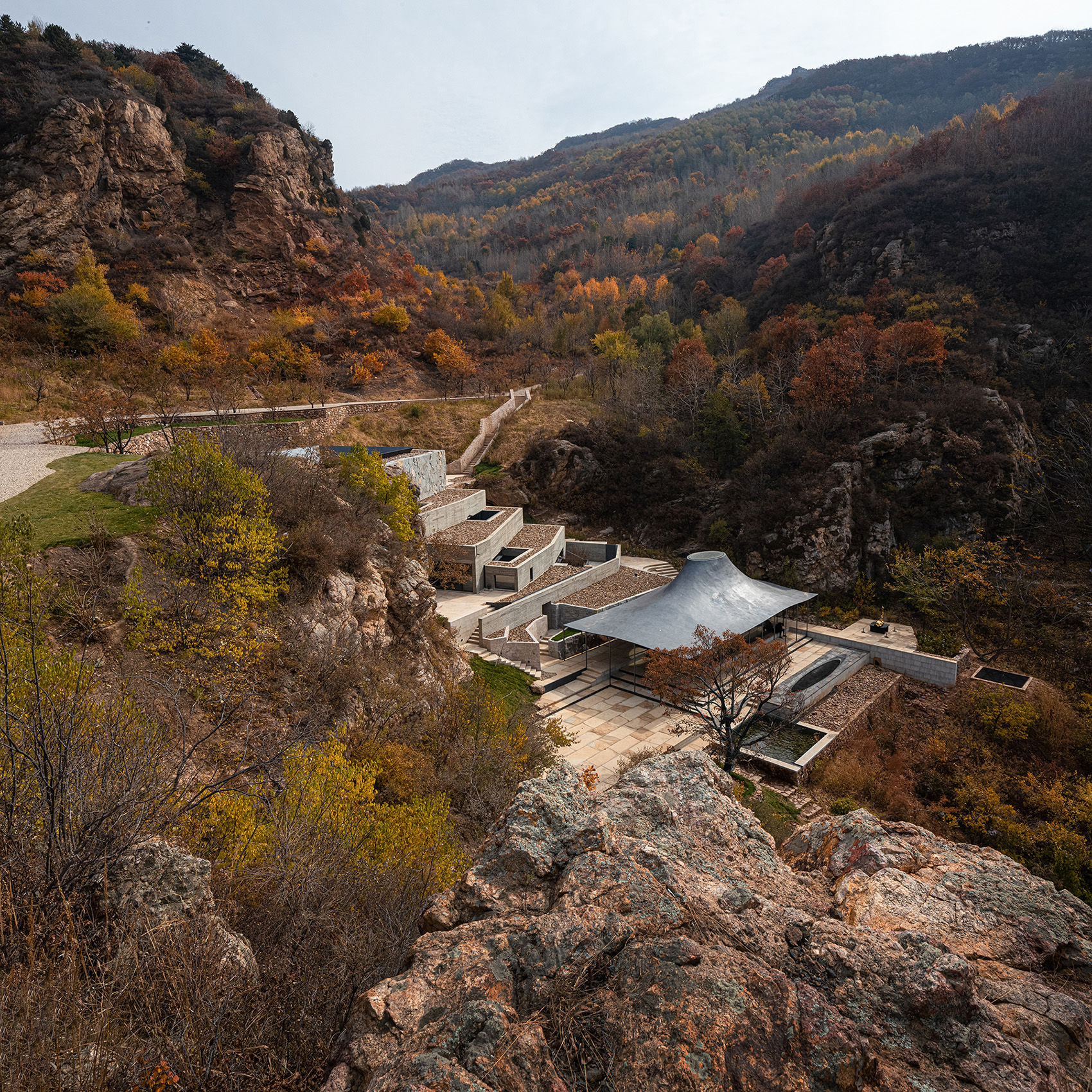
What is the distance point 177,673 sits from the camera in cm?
803

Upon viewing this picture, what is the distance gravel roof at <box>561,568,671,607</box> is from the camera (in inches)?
890

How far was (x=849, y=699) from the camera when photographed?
17.6 m

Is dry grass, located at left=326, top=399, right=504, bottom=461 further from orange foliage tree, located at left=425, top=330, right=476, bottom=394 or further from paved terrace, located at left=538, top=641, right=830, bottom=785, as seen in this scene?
paved terrace, located at left=538, top=641, right=830, bottom=785

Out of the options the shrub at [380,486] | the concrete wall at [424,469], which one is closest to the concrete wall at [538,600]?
the shrub at [380,486]

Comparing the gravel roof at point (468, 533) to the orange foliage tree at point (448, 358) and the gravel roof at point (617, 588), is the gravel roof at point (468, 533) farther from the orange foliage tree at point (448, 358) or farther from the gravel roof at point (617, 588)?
the orange foliage tree at point (448, 358)

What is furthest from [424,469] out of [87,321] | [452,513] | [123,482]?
[87,321]

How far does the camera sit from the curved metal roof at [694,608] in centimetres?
1770

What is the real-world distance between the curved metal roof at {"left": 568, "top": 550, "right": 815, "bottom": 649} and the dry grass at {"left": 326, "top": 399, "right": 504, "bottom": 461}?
1812 centimetres

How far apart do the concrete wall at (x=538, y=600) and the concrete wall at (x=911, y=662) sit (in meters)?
9.87

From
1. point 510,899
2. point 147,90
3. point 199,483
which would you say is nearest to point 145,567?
point 199,483

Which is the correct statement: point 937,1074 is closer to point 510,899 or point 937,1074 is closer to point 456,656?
point 510,899

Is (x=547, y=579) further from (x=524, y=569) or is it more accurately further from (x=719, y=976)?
(x=719, y=976)

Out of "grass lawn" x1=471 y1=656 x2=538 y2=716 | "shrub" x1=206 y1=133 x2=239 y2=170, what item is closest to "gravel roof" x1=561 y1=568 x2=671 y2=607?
"grass lawn" x1=471 y1=656 x2=538 y2=716

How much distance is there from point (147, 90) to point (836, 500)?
60.8 m
